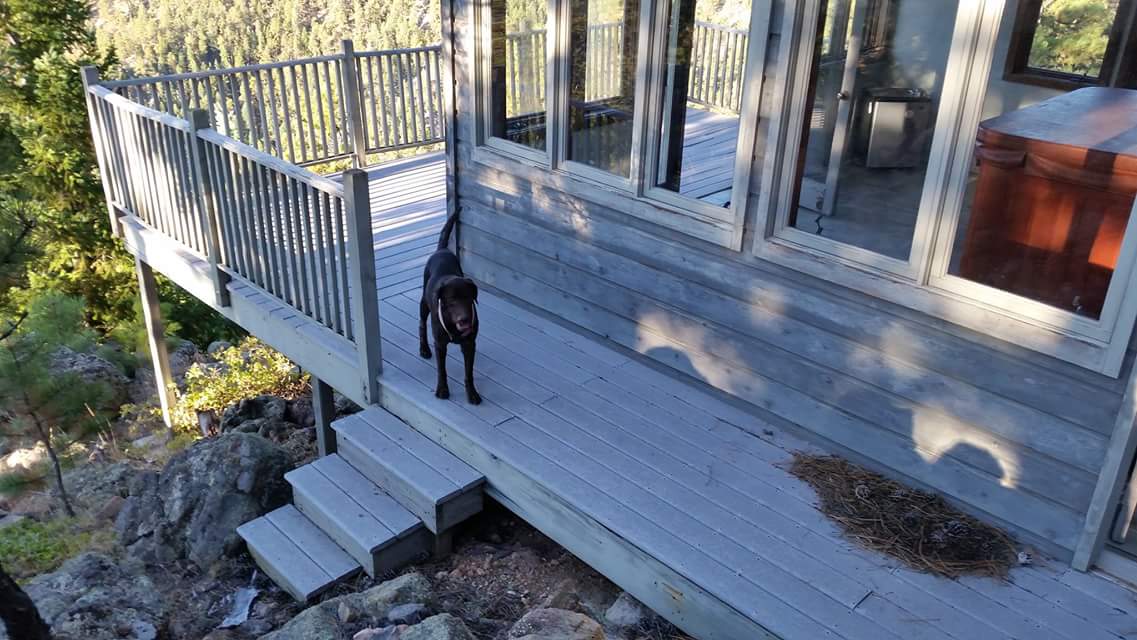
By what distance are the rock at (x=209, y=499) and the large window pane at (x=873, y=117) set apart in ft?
9.46

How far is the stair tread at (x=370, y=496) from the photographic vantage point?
3.40 metres

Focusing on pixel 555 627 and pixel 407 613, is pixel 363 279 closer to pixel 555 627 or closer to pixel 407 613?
pixel 407 613

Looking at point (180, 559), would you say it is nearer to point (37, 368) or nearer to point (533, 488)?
point (37, 368)

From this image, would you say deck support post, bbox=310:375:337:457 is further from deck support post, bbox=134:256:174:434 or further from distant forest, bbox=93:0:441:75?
distant forest, bbox=93:0:441:75

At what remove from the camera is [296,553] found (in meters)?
3.50

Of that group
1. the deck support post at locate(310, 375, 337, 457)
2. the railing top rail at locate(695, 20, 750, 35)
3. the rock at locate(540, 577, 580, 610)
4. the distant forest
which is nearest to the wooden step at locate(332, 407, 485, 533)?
the rock at locate(540, 577, 580, 610)

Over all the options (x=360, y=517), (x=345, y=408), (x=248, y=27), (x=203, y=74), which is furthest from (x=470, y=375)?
(x=248, y=27)

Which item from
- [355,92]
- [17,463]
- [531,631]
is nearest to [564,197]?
[531,631]

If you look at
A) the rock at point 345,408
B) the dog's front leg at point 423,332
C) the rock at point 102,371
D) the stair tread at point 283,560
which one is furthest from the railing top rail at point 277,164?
the rock at point 102,371

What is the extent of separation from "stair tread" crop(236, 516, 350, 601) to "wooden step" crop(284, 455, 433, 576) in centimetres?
15

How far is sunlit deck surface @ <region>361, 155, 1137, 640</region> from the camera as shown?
8.47 ft

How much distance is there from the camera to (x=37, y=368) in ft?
13.8

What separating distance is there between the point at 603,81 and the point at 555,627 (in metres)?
2.41

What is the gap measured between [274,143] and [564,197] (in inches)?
144
